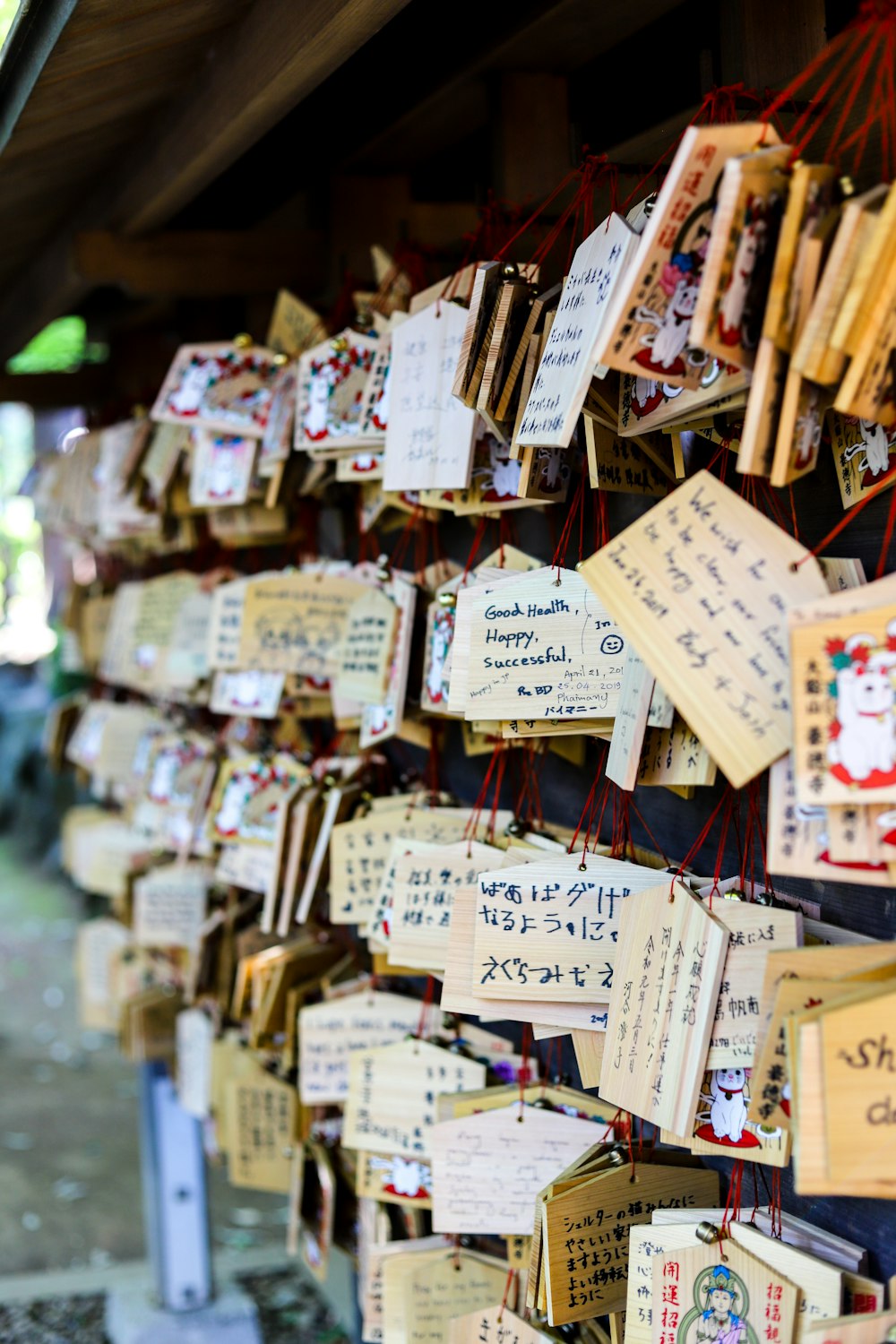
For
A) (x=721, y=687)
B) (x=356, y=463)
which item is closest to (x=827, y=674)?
(x=721, y=687)

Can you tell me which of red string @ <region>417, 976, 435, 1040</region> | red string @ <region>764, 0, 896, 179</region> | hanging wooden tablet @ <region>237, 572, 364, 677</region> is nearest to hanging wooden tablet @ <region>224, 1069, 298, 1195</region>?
red string @ <region>417, 976, 435, 1040</region>

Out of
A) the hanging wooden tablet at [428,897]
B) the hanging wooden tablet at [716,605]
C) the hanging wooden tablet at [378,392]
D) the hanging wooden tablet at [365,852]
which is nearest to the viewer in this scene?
the hanging wooden tablet at [716,605]

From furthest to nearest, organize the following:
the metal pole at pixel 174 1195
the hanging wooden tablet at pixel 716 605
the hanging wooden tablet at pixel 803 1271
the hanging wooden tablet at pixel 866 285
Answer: the metal pole at pixel 174 1195, the hanging wooden tablet at pixel 803 1271, the hanging wooden tablet at pixel 716 605, the hanging wooden tablet at pixel 866 285

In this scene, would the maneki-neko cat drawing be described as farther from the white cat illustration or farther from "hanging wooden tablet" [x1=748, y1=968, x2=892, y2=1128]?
the white cat illustration

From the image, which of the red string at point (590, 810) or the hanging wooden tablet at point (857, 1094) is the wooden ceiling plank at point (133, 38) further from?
the hanging wooden tablet at point (857, 1094)

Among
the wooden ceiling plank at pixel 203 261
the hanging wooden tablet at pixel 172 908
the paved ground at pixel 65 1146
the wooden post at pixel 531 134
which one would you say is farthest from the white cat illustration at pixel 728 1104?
the paved ground at pixel 65 1146

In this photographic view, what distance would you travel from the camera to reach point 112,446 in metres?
2.68

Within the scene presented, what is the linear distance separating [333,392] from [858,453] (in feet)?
2.78

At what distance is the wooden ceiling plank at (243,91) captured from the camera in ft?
4.09

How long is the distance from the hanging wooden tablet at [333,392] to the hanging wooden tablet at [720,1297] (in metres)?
0.97

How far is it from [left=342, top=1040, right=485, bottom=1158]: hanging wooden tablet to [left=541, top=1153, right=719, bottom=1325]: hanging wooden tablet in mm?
385

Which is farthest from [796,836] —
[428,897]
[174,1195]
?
[174,1195]

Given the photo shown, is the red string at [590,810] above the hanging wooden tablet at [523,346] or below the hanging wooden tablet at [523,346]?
below

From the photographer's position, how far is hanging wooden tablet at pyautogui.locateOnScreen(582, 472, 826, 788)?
0.84 m
